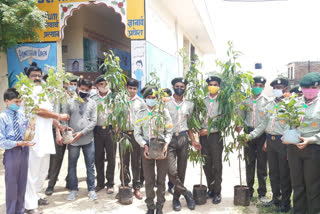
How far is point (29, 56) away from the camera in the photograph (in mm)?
10031

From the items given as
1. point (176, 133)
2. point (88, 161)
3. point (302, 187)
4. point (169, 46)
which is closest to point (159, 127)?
point (176, 133)

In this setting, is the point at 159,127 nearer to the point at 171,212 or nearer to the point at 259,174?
the point at 171,212

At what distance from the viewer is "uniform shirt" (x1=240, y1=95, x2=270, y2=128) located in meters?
4.93

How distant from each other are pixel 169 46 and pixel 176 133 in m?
9.29

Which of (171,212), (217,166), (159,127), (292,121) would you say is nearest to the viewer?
(292,121)

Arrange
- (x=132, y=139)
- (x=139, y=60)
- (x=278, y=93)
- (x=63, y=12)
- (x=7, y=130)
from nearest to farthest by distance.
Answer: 1. (x=7, y=130)
2. (x=278, y=93)
3. (x=132, y=139)
4. (x=139, y=60)
5. (x=63, y=12)

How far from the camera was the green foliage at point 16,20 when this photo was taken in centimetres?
756

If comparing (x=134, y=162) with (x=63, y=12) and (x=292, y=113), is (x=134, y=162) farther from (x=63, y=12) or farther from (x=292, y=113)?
(x=63, y=12)

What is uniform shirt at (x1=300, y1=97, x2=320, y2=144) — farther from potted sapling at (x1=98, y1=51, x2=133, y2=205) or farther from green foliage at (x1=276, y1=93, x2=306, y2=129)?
potted sapling at (x1=98, y1=51, x2=133, y2=205)

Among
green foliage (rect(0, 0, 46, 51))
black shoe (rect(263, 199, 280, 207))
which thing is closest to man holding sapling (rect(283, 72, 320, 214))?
black shoe (rect(263, 199, 280, 207))

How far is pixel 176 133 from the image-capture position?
15.0 feet

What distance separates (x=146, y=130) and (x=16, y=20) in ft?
17.9

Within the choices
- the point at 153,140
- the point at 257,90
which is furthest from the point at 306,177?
the point at 153,140

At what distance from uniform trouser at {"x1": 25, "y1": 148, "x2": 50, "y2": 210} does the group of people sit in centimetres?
1
